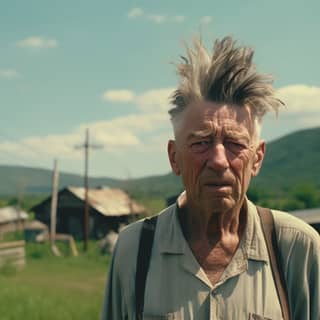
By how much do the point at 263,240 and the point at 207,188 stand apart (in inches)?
12.5

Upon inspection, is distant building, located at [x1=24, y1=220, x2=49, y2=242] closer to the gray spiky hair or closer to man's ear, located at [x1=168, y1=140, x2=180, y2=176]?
man's ear, located at [x1=168, y1=140, x2=180, y2=176]

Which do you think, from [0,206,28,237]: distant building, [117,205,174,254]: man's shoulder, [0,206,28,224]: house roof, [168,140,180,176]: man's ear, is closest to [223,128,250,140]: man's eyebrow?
[168,140,180,176]: man's ear

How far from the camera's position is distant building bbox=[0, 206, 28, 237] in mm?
56938

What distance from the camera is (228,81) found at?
7.29ft

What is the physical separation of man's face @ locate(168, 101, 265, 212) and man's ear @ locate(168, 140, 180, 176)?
0.08 meters

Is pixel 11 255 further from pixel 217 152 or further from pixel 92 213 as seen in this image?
pixel 217 152

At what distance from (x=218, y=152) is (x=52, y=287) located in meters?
17.6

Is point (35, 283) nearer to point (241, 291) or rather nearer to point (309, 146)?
point (241, 291)

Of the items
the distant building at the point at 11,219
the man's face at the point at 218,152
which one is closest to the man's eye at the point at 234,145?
the man's face at the point at 218,152

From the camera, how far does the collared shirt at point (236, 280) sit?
224 centimetres

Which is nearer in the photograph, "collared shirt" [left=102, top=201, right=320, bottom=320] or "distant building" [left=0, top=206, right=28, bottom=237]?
"collared shirt" [left=102, top=201, right=320, bottom=320]

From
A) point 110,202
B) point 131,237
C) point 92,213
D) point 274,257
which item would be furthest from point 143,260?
point 110,202

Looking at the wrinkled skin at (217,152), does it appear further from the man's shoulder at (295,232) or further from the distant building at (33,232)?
the distant building at (33,232)

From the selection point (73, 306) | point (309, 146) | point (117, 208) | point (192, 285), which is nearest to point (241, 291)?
point (192, 285)
